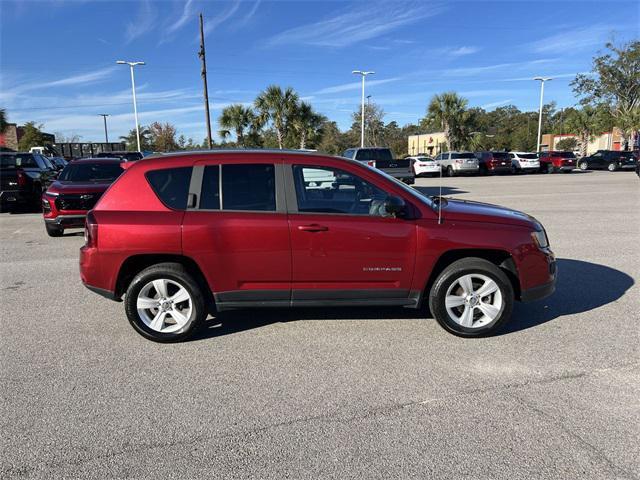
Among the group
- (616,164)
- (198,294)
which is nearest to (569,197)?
(198,294)

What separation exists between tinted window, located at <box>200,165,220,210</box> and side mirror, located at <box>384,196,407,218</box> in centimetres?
155

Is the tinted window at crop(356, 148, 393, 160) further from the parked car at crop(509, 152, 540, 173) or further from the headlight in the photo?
the parked car at crop(509, 152, 540, 173)

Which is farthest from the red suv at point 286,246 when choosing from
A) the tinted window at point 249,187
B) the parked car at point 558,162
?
the parked car at point 558,162

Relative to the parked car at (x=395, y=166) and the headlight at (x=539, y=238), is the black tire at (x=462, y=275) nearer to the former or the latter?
the headlight at (x=539, y=238)

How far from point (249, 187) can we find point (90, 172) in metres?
7.61

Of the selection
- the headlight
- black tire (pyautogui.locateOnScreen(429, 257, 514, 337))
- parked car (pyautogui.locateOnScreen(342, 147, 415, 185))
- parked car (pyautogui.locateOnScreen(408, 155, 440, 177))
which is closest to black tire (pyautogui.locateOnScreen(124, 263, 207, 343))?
black tire (pyautogui.locateOnScreen(429, 257, 514, 337))

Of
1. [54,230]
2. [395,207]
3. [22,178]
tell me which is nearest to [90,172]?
[54,230]

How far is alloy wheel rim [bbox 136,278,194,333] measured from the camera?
13.6 ft

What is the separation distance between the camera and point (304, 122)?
35312mm

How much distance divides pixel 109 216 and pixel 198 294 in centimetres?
107

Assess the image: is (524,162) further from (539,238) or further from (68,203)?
(539,238)

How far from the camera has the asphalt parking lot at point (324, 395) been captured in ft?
8.45

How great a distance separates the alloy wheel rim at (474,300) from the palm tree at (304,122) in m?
32.1

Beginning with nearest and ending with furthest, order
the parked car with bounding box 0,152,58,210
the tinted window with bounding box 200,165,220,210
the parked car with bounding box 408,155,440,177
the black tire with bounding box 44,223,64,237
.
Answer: the tinted window with bounding box 200,165,220,210
the black tire with bounding box 44,223,64,237
the parked car with bounding box 0,152,58,210
the parked car with bounding box 408,155,440,177
